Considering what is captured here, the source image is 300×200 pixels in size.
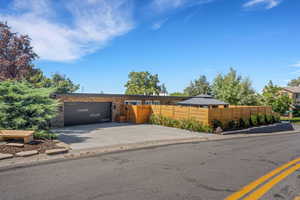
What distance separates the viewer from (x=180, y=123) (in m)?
14.2

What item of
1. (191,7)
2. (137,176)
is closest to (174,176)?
(137,176)

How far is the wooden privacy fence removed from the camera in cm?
1323

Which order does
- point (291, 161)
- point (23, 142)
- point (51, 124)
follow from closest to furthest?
point (291, 161)
point (23, 142)
point (51, 124)

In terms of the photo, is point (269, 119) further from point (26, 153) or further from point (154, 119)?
point (26, 153)

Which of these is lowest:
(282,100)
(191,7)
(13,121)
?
(13,121)

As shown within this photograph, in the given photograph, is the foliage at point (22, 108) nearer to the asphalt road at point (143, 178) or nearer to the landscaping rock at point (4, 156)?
the landscaping rock at point (4, 156)

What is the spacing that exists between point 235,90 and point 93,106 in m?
19.8

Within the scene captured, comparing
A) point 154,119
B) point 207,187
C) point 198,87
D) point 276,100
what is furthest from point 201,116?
point 198,87

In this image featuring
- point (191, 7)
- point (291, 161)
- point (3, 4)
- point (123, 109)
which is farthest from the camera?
point (123, 109)

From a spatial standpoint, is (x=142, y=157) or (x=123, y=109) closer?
(x=142, y=157)

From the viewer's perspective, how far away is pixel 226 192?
143 inches

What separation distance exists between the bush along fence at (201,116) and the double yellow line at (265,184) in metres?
7.49

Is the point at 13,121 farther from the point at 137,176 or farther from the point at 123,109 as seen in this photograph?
the point at 123,109

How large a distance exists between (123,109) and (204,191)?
48.2 ft
